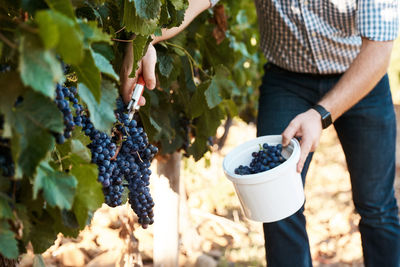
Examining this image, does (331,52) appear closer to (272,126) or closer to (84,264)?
(272,126)

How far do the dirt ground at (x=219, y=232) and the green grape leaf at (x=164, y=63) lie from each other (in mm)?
691

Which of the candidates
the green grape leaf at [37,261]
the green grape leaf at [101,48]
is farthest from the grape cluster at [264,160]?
the green grape leaf at [101,48]

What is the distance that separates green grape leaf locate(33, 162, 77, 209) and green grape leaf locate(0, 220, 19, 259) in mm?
86

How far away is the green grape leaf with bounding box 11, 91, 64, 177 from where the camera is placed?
2.42 feet

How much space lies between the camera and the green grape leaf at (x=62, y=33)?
649 mm

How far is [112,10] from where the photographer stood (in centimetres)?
140

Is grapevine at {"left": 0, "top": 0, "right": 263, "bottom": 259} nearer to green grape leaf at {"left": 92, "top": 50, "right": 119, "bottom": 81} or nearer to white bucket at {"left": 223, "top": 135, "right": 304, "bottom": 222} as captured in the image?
green grape leaf at {"left": 92, "top": 50, "right": 119, "bottom": 81}

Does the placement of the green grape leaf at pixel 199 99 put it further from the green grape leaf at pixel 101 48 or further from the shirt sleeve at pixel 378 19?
the green grape leaf at pixel 101 48

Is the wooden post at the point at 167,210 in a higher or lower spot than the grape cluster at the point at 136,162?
lower

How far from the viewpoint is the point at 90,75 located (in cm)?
79

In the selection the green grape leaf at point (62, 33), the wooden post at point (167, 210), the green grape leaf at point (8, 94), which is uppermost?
the green grape leaf at point (62, 33)

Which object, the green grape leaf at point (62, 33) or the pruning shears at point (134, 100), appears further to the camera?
the pruning shears at point (134, 100)

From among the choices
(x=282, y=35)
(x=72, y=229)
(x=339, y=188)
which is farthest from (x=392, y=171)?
(x=339, y=188)

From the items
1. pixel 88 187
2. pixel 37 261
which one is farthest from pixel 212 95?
pixel 88 187
